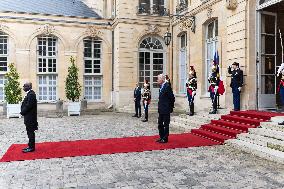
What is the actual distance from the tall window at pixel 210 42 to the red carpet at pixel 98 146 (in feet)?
18.3

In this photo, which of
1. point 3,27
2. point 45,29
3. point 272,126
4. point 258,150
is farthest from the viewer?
point 45,29

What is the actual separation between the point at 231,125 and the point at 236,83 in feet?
6.51

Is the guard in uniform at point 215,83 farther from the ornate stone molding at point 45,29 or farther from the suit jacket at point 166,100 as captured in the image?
the ornate stone molding at point 45,29

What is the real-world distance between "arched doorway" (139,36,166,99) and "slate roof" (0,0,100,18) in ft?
14.3

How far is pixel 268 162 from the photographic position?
237 inches

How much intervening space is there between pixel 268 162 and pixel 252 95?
14.7ft

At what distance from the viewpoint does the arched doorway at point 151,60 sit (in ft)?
58.4

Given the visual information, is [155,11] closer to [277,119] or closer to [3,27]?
[3,27]

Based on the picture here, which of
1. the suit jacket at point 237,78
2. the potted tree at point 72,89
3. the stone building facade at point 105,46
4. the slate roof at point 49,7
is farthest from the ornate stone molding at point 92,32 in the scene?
the suit jacket at point 237,78

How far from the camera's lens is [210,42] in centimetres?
1354

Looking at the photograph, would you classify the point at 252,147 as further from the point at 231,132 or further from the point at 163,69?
the point at 163,69

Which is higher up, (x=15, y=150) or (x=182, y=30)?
(x=182, y=30)

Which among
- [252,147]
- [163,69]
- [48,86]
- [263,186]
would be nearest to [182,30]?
[163,69]

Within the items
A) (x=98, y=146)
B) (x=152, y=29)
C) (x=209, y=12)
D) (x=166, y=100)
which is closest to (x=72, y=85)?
(x=152, y=29)
